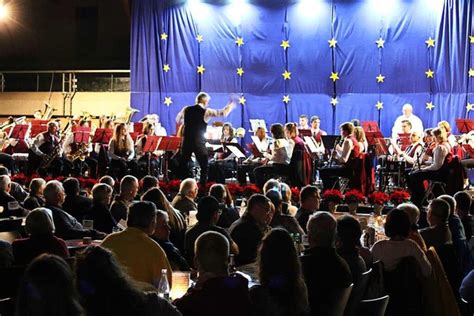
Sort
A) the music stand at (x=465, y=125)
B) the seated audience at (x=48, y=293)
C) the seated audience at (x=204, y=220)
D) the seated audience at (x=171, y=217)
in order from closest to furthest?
the seated audience at (x=48, y=293), the seated audience at (x=204, y=220), the seated audience at (x=171, y=217), the music stand at (x=465, y=125)

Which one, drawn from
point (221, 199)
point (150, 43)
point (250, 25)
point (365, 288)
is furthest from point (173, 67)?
point (365, 288)

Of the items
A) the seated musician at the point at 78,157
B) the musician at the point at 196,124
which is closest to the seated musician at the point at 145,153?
the seated musician at the point at 78,157

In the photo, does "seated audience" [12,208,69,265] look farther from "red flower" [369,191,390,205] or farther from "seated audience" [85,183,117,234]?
"red flower" [369,191,390,205]

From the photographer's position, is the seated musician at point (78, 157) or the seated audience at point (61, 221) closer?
the seated audience at point (61, 221)

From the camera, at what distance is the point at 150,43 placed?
18891 millimetres

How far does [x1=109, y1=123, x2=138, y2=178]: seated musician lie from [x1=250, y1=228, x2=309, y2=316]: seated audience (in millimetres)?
10802

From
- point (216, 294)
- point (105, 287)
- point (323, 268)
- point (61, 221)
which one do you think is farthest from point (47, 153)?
point (105, 287)

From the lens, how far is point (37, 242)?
5.11m

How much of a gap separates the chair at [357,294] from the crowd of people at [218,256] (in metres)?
0.01

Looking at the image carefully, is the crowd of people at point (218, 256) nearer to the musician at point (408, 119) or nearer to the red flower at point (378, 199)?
the red flower at point (378, 199)

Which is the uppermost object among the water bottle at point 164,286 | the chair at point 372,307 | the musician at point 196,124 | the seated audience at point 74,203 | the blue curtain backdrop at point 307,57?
the blue curtain backdrop at point 307,57

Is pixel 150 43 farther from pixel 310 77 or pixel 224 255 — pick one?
pixel 224 255

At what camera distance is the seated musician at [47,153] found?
15.2 m

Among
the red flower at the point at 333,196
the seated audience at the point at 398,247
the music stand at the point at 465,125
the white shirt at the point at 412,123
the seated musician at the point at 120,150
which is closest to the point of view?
the seated audience at the point at 398,247
